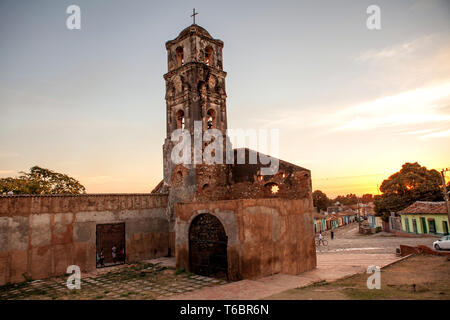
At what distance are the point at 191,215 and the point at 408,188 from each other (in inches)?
1353

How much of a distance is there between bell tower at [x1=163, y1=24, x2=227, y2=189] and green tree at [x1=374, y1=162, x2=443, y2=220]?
93.8ft

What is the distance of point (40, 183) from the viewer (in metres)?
24.5

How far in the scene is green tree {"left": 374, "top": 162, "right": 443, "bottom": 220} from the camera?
34750 mm

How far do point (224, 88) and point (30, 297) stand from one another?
14.5m

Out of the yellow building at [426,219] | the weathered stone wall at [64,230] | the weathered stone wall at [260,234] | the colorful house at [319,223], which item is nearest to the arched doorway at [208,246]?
the weathered stone wall at [260,234]

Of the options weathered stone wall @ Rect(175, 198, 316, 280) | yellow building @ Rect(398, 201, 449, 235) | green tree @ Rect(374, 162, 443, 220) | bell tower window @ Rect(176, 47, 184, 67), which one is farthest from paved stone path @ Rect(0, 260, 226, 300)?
green tree @ Rect(374, 162, 443, 220)

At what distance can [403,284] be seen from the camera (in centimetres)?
818

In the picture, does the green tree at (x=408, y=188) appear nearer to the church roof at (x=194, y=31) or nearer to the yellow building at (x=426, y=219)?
the yellow building at (x=426, y=219)

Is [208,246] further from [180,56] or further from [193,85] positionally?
[180,56]

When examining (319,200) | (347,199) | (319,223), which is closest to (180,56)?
(319,223)

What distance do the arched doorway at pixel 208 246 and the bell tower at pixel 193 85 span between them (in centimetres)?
595

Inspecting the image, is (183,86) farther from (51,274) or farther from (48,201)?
(51,274)

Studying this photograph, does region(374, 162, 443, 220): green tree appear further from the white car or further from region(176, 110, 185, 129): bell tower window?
region(176, 110, 185, 129): bell tower window

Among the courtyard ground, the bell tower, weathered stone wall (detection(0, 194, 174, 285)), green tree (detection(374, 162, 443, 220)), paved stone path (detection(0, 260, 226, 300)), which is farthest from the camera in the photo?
green tree (detection(374, 162, 443, 220))
